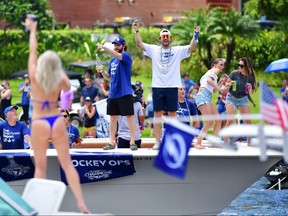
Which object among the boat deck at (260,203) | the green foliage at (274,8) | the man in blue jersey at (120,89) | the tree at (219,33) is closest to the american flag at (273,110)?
the man in blue jersey at (120,89)

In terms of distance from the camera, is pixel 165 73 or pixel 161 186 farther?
pixel 165 73

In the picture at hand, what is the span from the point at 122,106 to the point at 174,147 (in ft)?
12.0

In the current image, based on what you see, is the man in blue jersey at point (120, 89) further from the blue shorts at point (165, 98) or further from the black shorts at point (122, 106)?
the blue shorts at point (165, 98)

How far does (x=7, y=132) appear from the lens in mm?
12977

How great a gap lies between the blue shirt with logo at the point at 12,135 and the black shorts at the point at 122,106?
4.15 feet

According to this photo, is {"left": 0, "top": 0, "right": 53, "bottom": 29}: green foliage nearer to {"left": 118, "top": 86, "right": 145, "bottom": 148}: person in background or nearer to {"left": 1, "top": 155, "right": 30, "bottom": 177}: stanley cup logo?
{"left": 118, "top": 86, "right": 145, "bottom": 148}: person in background

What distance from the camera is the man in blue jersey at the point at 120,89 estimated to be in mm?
12500

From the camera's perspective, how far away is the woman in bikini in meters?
9.57

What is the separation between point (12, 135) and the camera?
12.9m

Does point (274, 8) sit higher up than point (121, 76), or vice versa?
point (274, 8)

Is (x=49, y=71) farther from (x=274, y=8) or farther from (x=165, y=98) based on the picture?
(x=274, y=8)

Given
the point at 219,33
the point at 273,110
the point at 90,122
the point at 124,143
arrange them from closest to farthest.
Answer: the point at 273,110 → the point at 124,143 → the point at 90,122 → the point at 219,33

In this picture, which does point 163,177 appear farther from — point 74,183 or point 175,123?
point 175,123

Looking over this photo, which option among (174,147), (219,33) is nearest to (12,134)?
(174,147)
